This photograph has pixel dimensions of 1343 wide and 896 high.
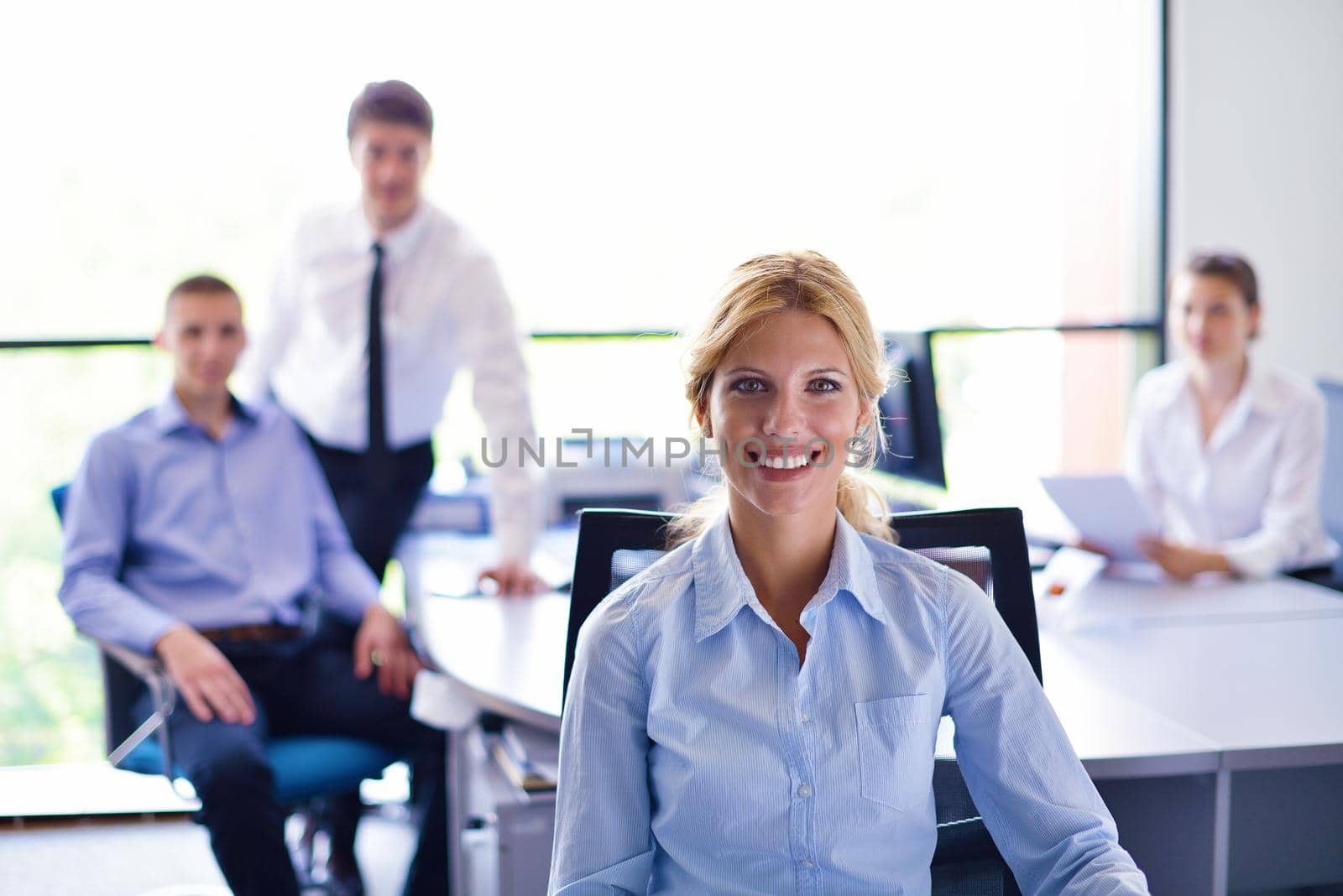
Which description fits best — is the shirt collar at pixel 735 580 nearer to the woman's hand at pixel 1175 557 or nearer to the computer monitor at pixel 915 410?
the computer monitor at pixel 915 410

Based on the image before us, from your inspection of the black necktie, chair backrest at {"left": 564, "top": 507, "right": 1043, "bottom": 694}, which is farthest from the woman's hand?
the black necktie

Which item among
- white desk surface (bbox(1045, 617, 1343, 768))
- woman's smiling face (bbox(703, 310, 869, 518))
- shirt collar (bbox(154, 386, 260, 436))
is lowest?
white desk surface (bbox(1045, 617, 1343, 768))

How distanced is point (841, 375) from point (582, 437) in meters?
1.93

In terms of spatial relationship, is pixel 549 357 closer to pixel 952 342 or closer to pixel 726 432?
pixel 952 342

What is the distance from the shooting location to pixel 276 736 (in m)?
2.25

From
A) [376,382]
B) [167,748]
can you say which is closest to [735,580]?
[167,748]

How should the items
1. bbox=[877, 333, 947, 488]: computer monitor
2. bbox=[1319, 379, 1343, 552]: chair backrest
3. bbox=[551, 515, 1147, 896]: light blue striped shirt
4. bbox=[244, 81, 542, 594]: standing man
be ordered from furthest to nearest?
bbox=[1319, 379, 1343, 552]: chair backrest, bbox=[244, 81, 542, 594]: standing man, bbox=[877, 333, 947, 488]: computer monitor, bbox=[551, 515, 1147, 896]: light blue striped shirt

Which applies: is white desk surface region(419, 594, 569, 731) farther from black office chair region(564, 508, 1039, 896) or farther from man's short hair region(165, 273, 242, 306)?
man's short hair region(165, 273, 242, 306)

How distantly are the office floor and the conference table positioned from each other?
0.89 meters

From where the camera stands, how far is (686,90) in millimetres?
4512

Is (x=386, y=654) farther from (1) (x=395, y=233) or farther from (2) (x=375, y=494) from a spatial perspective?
(1) (x=395, y=233)

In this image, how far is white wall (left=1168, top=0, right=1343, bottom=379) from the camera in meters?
4.08

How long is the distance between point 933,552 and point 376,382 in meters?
1.67

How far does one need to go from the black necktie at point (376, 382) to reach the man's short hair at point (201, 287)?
347 mm
